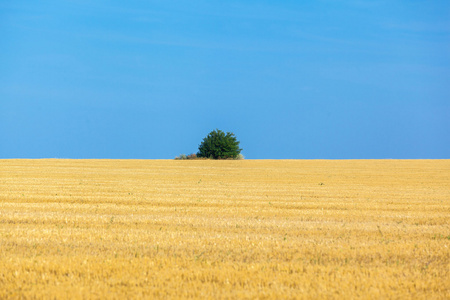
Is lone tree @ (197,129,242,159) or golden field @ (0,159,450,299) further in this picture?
lone tree @ (197,129,242,159)

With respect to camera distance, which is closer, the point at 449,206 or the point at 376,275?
the point at 376,275

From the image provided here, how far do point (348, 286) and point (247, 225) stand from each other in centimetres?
629

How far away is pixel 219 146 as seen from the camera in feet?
249

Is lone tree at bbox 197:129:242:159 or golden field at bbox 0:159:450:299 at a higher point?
lone tree at bbox 197:129:242:159

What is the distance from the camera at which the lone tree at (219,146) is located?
75.4 m

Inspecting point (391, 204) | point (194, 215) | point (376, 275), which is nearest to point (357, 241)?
point (376, 275)

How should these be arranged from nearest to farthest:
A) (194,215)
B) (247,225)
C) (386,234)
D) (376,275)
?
1. (376,275)
2. (386,234)
3. (247,225)
4. (194,215)

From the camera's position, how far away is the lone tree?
247 feet

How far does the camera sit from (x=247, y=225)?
13961 millimetres

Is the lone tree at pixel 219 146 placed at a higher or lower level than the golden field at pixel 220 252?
higher

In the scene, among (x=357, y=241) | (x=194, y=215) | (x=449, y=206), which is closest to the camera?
(x=357, y=241)

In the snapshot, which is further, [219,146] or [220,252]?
[219,146]

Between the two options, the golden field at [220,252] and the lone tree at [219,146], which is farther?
the lone tree at [219,146]

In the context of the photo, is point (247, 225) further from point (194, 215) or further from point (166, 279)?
point (166, 279)
